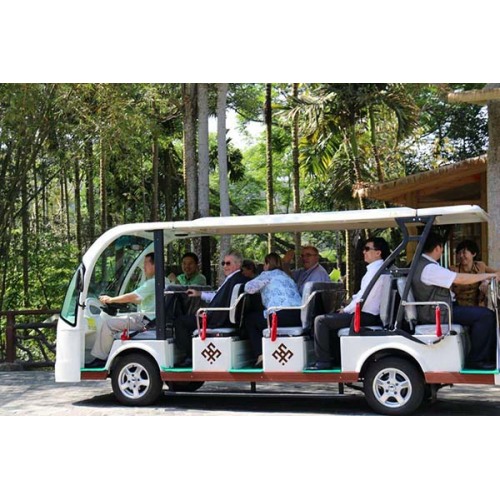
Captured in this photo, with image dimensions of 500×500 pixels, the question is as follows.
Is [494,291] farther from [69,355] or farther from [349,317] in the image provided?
[69,355]

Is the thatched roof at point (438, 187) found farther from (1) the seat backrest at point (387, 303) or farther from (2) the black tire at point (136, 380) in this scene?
(2) the black tire at point (136, 380)

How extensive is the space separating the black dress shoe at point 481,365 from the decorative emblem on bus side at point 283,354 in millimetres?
1759

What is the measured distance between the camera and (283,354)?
28.9ft

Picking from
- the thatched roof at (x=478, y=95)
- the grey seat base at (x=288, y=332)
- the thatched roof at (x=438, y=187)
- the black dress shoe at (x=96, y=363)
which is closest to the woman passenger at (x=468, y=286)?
the grey seat base at (x=288, y=332)

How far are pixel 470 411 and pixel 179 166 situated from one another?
26232 millimetres

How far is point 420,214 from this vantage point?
846 cm

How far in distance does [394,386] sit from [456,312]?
3.08 feet

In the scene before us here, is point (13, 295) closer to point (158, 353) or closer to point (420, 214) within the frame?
point (158, 353)

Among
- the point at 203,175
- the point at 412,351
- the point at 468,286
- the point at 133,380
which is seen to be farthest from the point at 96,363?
the point at 203,175

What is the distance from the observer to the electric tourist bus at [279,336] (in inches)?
326

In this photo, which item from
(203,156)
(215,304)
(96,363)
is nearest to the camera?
(215,304)

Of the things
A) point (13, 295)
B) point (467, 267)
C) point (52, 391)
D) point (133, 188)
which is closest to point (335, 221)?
point (467, 267)

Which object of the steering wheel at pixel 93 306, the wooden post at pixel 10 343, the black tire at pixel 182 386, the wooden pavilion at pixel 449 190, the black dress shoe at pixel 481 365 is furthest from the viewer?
the wooden post at pixel 10 343

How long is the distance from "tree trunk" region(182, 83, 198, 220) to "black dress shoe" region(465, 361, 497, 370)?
7483 mm
